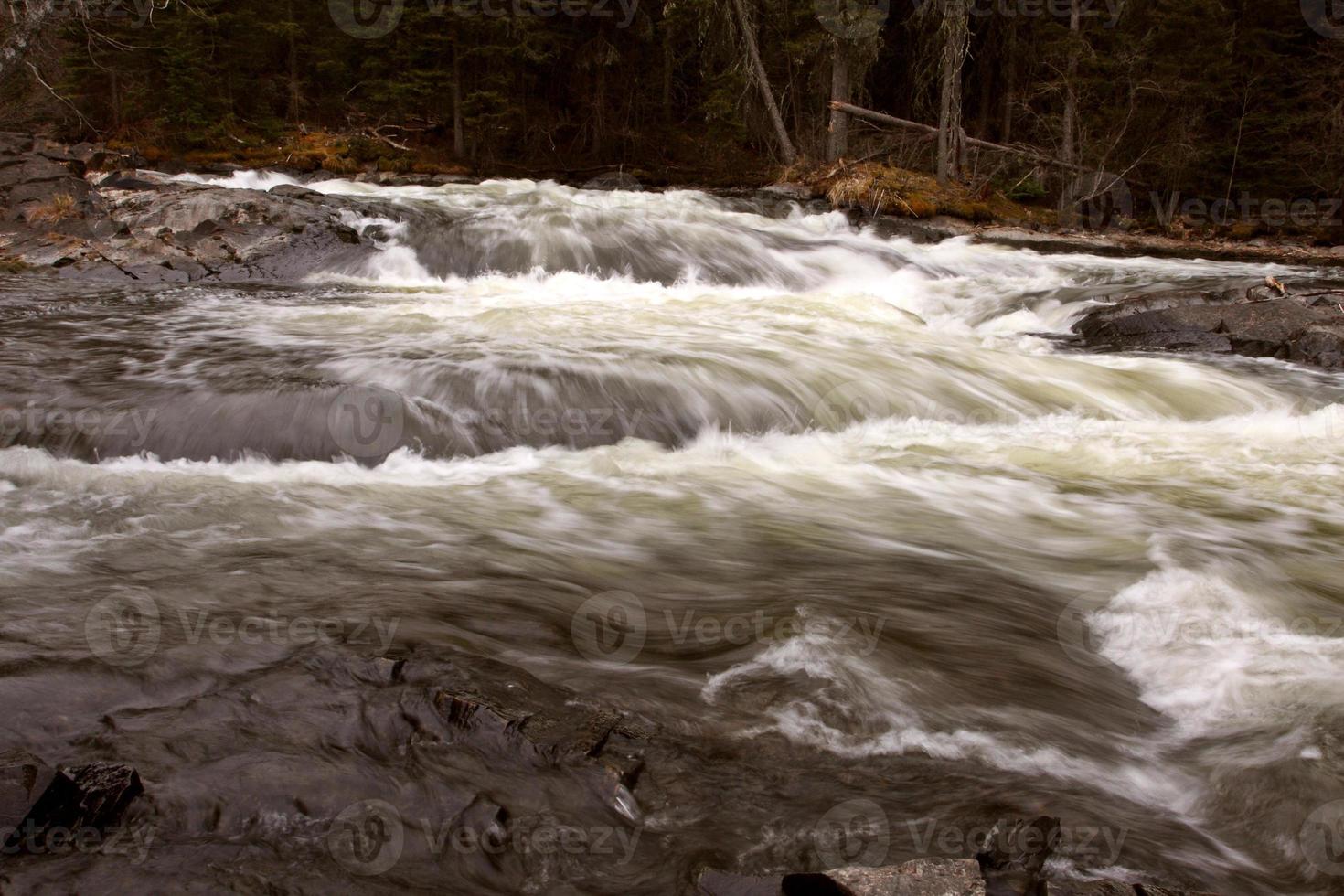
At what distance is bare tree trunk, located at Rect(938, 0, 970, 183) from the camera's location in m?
16.7

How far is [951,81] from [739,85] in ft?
14.8

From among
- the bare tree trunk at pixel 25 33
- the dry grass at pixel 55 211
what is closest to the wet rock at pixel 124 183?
the dry grass at pixel 55 211

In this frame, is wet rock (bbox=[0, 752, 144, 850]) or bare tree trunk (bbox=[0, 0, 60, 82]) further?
bare tree trunk (bbox=[0, 0, 60, 82])

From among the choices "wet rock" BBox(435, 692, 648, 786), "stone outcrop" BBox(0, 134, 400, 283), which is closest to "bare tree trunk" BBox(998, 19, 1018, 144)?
"stone outcrop" BBox(0, 134, 400, 283)

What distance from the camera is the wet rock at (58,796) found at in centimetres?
212

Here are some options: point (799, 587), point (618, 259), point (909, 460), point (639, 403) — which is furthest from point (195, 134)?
point (799, 587)

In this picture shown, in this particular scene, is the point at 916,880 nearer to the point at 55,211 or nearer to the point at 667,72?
the point at 55,211

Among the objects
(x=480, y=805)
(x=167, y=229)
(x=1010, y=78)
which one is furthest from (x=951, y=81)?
(x=480, y=805)

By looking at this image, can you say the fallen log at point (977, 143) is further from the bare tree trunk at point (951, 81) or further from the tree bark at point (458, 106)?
the tree bark at point (458, 106)

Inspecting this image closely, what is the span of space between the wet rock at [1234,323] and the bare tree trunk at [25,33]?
12.2m

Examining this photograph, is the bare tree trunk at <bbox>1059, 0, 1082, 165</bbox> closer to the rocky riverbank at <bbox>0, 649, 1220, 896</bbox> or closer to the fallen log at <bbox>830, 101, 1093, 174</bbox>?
the fallen log at <bbox>830, 101, 1093, 174</bbox>

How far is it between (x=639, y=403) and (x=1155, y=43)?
16.7m

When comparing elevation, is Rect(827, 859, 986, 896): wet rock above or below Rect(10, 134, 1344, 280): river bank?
below

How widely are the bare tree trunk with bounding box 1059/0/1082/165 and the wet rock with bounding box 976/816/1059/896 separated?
1736cm
